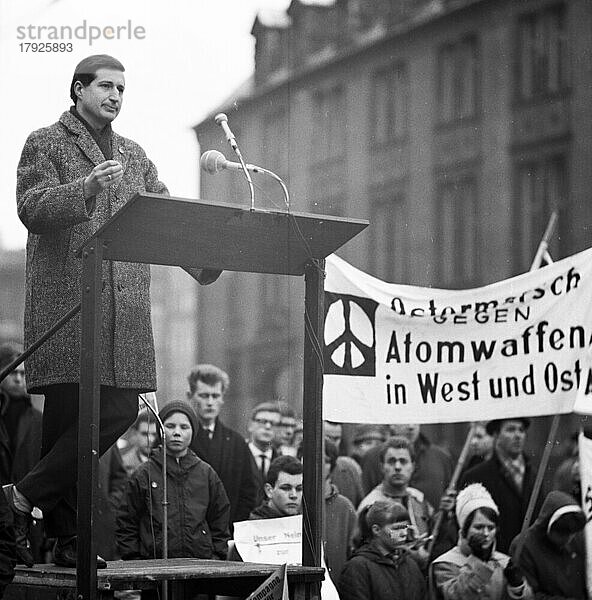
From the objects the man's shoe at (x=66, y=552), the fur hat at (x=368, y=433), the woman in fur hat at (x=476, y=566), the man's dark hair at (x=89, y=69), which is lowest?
the woman in fur hat at (x=476, y=566)

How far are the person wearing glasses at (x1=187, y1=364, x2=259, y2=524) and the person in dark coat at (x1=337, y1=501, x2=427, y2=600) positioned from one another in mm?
519

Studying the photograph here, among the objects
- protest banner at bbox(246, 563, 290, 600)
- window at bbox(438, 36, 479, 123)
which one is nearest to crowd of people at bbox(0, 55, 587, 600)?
protest banner at bbox(246, 563, 290, 600)

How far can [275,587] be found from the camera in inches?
155

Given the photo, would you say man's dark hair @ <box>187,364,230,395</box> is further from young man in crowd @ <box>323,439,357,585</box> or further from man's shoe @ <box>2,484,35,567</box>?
man's shoe @ <box>2,484,35,567</box>

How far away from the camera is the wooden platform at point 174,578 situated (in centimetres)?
383

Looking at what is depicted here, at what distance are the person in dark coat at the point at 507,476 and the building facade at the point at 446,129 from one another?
21cm

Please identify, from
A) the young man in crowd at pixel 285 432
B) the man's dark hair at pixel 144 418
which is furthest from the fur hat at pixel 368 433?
the man's dark hair at pixel 144 418

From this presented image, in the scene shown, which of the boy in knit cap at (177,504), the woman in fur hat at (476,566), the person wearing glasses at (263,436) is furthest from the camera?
the woman in fur hat at (476,566)

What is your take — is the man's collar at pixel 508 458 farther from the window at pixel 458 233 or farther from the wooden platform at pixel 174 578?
the wooden platform at pixel 174 578

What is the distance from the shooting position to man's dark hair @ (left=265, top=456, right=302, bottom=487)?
564cm

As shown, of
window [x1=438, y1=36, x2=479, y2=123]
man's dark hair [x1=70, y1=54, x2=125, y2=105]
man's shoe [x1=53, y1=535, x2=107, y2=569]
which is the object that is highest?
window [x1=438, y1=36, x2=479, y2=123]

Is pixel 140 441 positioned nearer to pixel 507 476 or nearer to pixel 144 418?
pixel 144 418

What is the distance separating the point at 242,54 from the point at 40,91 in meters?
0.85

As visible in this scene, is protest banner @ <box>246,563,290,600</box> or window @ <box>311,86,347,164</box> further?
window @ <box>311,86,347,164</box>
